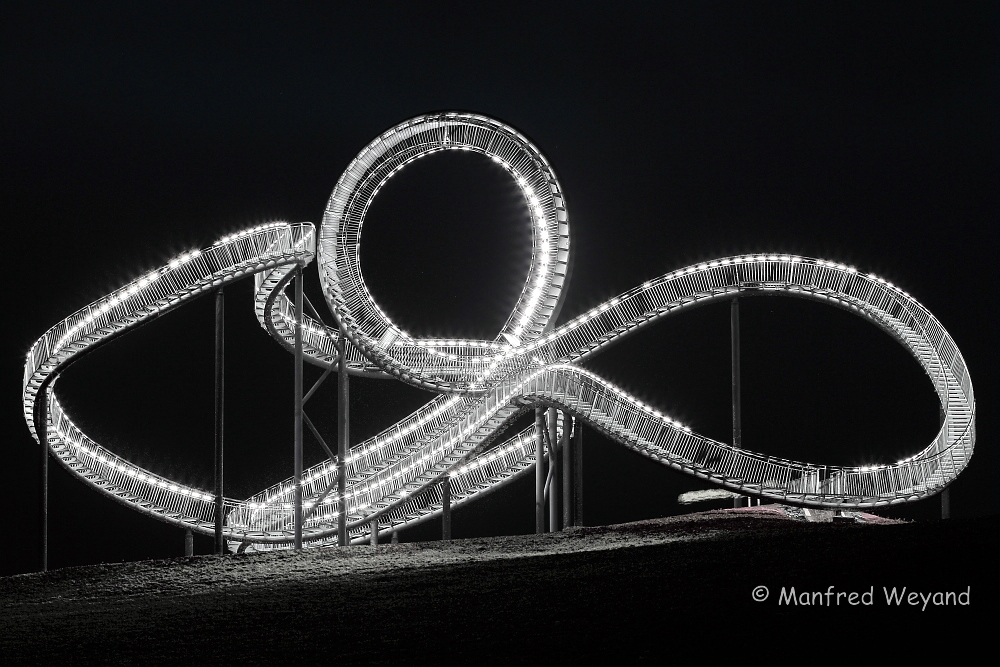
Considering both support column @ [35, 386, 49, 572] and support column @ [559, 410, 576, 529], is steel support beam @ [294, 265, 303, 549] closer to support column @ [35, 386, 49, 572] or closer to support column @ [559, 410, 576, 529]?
support column @ [35, 386, 49, 572]

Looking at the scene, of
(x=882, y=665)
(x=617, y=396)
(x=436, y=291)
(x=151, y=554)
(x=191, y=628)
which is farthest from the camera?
(x=436, y=291)

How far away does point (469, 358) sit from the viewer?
83.1 ft

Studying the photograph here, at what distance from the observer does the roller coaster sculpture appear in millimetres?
22391

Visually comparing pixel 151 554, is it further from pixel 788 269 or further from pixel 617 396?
pixel 788 269

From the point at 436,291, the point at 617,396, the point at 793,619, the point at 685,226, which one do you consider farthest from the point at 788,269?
the point at 793,619

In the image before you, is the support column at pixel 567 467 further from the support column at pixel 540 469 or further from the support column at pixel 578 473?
the support column at pixel 540 469

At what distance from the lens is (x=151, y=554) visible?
106ft

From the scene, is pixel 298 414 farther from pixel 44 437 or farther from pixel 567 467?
pixel 567 467

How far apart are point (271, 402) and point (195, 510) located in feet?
28.1

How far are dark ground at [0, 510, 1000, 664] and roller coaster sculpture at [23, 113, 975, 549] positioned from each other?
621 centimetres

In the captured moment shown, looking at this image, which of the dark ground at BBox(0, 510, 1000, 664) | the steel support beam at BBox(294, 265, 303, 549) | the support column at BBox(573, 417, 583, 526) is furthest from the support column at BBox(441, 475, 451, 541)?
the dark ground at BBox(0, 510, 1000, 664)

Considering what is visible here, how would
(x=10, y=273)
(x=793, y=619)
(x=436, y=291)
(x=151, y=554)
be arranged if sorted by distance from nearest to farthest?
(x=793, y=619)
(x=10, y=273)
(x=151, y=554)
(x=436, y=291)

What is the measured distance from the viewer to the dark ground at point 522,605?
1049 cm

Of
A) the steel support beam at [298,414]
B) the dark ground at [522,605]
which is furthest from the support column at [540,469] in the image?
the dark ground at [522,605]
